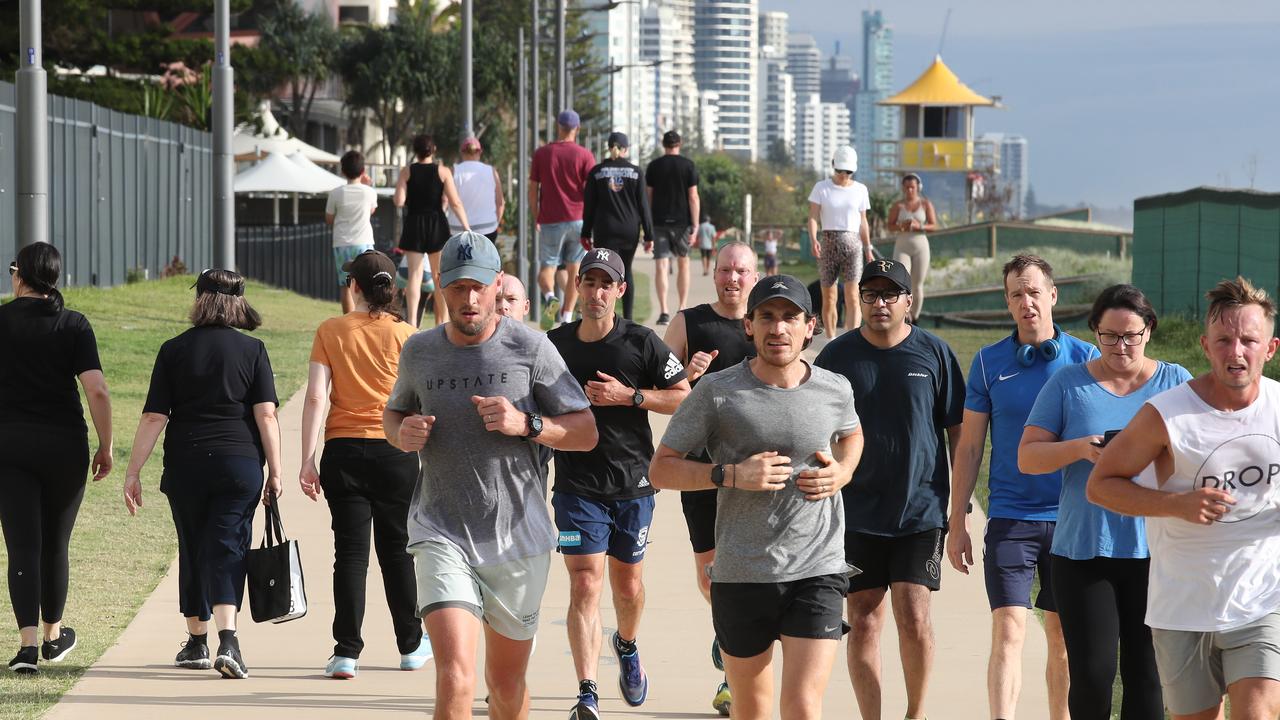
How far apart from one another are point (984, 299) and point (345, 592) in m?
27.2

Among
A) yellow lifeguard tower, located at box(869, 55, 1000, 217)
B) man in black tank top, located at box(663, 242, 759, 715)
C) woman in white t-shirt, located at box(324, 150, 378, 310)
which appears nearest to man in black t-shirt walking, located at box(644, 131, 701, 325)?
woman in white t-shirt, located at box(324, 150, 378, 310)

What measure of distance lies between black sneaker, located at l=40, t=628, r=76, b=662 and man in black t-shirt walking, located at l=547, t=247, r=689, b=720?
95.8 inches

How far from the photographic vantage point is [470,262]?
5984 mm

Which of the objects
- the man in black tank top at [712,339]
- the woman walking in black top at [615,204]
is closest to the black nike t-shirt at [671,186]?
the woman walking in black top at [615,204]

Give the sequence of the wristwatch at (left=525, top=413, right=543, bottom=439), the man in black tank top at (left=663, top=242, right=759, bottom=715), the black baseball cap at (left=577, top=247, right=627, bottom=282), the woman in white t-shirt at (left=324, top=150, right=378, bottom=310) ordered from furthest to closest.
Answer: the woman in white t-shirt at (left=324, top=150, right=378, bottom=310) < the man in black tank top at (left=663, top=242, right=759, bottom=715) < the black baseball cap at (left=577, top=247, right=627, bottom=282) < the wristwatch at (left=525, top=413, right=543, bottom=439)

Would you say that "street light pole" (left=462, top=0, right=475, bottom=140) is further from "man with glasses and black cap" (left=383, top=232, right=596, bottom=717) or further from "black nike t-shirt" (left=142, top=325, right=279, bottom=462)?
"man with glasses and black cap" (left=383, top=232, right=596, bottom=717)

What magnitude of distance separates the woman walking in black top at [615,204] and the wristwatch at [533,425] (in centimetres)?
1081

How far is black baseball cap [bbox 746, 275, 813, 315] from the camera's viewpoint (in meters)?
5.83

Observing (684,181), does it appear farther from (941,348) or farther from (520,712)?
(520,712)

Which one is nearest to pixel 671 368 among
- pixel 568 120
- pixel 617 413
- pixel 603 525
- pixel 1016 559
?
pixel 617 413

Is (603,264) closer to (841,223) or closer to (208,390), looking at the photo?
(208,390)

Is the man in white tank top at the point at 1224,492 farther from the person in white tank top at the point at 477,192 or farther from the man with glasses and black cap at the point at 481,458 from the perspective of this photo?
the person in white tank top at the point at 477,192

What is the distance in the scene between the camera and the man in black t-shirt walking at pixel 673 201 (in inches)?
713

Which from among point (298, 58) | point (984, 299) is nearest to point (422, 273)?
point (984, 299)
